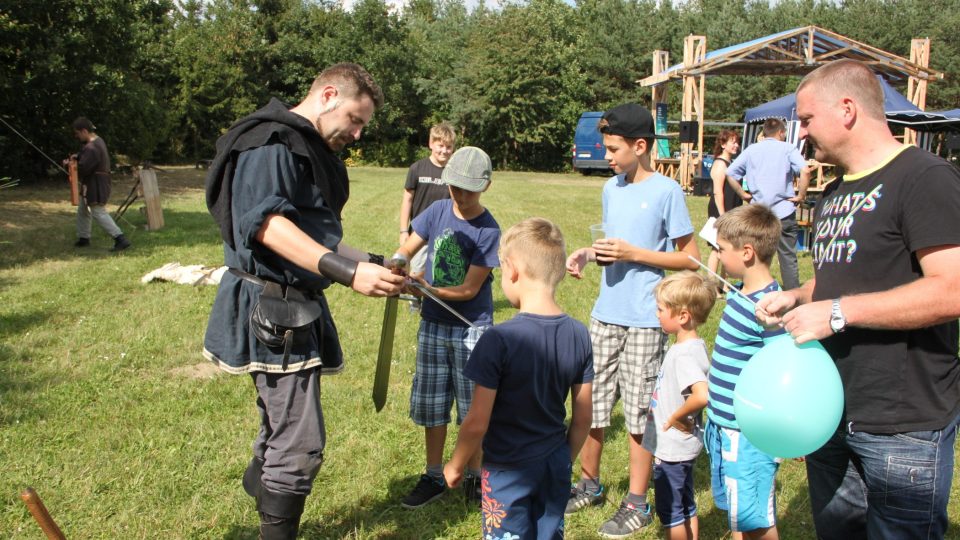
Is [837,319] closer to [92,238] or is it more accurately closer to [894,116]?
[92,238]

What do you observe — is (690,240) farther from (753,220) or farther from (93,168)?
(93,168)

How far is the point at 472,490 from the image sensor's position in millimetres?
3984

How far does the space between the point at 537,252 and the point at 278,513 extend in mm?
1465

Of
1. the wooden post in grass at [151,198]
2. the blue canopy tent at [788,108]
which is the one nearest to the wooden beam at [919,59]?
the blue canopy tent at [788,108]

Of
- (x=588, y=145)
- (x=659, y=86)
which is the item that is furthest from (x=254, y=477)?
(x=588, y=145)

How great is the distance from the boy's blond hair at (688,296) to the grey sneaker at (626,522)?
43.0 inches

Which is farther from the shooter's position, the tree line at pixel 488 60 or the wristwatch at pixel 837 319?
the tree line at pixel 488 60

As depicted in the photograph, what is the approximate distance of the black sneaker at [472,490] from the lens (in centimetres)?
396

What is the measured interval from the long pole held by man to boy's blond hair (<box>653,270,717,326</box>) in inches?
53.3

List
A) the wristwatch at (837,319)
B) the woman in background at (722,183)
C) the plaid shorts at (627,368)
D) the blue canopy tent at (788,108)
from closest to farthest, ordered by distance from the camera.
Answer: the wristwatch at (837,319), the plaid shorts at (627,368), the woman in background at (722,183), the blue canopy tent at (788,108)

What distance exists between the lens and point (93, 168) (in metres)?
11.0

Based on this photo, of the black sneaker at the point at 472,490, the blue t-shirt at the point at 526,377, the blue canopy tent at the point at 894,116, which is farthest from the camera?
the blue canopy tent at the point at 894,116

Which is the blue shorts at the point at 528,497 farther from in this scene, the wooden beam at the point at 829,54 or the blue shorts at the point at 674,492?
the wooden beam at the point at 829,54

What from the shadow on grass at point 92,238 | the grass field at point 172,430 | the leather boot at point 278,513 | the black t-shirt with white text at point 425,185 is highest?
the black t-shirt with white text at point 425,185
